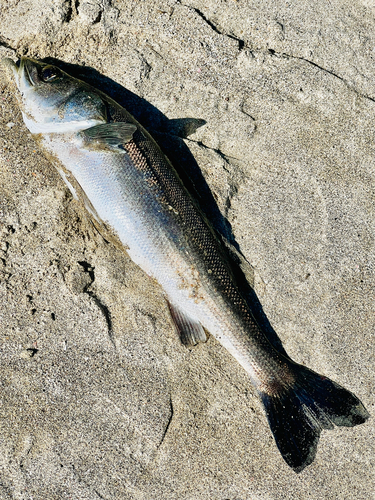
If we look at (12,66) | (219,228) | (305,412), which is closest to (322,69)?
(219,228)

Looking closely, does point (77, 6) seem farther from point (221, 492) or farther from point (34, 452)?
point (221, 492)

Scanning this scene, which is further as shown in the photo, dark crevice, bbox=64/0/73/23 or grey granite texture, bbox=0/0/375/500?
dark crevice, bbox=64/0/73/23

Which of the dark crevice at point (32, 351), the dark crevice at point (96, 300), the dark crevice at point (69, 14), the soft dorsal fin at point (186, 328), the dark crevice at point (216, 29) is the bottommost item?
the dark crevice at point (32, 351)

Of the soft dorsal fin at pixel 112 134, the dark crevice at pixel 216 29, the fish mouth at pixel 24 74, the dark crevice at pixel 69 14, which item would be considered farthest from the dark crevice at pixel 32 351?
the dark crevice at pixel 216 29

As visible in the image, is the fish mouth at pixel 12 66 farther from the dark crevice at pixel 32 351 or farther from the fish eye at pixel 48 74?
the dark crevice at pixel 32 351

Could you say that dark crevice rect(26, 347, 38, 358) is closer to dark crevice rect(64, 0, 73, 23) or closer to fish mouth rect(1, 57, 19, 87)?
A: fish mouth rect(1, 57, 19, 87)

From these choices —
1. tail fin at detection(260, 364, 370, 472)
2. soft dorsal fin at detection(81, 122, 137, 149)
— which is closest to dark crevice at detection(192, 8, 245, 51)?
soft dorsal fin at detection(81, 122, 137, 149)

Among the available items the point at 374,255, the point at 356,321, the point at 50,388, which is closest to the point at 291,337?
the point at 356,321
